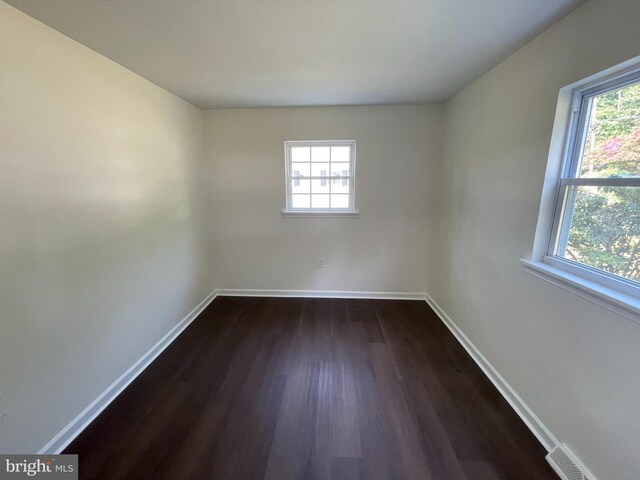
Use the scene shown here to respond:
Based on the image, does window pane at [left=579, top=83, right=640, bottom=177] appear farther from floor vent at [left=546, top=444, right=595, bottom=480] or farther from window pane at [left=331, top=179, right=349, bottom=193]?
window pane at [left=331, top=179, right=349, bottom=193]

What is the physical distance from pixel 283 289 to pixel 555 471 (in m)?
2.83

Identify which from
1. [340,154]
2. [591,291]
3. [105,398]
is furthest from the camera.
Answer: [340,154]

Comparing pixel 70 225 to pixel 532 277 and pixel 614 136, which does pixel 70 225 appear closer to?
pixel 532 277

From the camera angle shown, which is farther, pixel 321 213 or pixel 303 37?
pixel 321 213

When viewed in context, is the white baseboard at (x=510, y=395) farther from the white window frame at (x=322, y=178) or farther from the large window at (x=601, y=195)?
the white window frame at (x=322, y=178)

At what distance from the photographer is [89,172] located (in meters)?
1.71

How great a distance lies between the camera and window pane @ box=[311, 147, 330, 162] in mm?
3283

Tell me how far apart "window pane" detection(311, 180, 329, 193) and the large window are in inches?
87.5

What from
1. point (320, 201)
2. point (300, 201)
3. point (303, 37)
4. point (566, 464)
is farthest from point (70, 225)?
point (566, 464)

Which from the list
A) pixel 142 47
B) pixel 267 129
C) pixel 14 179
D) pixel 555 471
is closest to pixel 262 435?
pixel 555 471

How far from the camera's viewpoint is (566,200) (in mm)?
1531

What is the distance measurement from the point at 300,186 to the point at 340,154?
63cm

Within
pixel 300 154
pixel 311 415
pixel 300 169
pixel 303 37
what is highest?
pixel 303 37

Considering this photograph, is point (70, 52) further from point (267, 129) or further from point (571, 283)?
point (571, 283)
